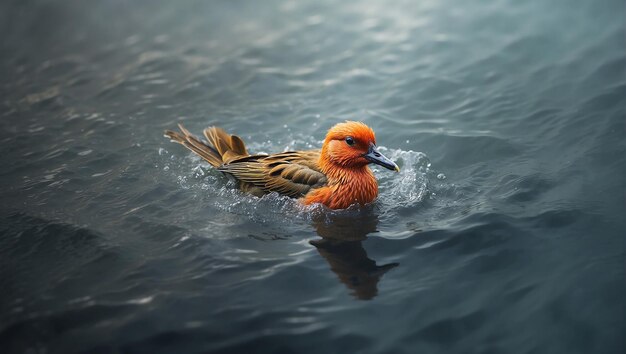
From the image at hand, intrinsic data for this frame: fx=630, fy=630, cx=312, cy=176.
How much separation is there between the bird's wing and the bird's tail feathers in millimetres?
238

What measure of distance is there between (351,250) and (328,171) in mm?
1076

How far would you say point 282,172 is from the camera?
6.76 m

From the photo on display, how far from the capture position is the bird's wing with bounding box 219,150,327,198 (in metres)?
6.69

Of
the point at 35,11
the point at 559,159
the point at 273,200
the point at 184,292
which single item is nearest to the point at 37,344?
the point at 184,292

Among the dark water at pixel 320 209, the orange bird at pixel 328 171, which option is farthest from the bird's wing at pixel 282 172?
the dark water at pixel 320 209

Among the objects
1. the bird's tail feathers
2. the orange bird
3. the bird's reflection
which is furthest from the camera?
the bird's tail feathers

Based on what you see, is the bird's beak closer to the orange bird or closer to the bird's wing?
the orange bird

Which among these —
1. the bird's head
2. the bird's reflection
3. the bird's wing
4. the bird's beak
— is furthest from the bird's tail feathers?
the bird's beak

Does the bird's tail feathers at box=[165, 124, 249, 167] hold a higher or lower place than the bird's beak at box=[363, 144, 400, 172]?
higher

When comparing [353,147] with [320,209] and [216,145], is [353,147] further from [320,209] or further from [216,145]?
[216,145]

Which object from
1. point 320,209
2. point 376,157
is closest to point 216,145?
point 320,209

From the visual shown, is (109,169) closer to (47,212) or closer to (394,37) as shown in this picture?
(47,212)

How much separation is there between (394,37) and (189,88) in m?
3.58

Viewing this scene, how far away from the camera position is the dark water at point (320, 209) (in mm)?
5008
